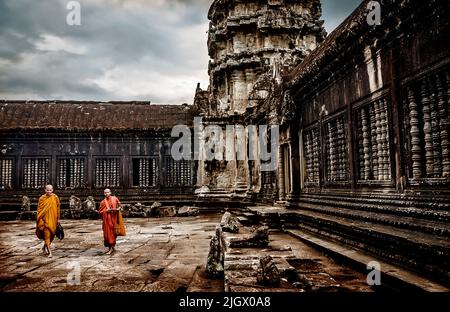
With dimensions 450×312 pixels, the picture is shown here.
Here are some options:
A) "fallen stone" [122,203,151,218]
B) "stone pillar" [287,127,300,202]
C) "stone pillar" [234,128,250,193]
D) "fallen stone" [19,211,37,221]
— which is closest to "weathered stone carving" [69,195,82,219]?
"fallen stone" [19,211,37,221]

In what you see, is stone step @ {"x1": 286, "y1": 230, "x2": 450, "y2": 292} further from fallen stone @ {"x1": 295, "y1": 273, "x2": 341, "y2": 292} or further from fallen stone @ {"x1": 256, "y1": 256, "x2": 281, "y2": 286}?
fallen stone @ {"x1": 256, "y1": 256, "x2": 281, "y2": 286}

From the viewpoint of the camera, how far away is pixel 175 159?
65.0 ft

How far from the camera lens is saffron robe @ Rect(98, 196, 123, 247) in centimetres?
761

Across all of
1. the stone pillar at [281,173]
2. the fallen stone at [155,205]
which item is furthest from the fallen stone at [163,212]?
the stone pillar at [281,173]

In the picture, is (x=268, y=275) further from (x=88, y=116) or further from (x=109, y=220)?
(x=88, y=116)

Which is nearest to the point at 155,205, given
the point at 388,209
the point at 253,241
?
the point at 253,241

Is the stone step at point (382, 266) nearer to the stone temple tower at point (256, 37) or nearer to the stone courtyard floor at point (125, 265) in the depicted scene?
the stone courtyard floor at point (125, 265)

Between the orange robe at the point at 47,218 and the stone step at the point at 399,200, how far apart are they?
591 cm

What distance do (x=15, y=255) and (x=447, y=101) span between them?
804cm

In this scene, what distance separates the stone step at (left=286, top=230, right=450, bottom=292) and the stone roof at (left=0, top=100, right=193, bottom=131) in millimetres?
14652

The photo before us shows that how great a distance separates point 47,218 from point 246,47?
1264 cm
